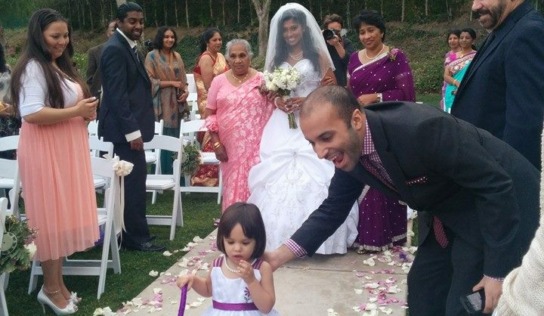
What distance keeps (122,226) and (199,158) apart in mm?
2298

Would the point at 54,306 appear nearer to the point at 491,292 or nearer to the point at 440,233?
the point at 440,233

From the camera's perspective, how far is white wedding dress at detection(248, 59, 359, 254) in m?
5.95

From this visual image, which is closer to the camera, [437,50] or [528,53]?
[528,53]

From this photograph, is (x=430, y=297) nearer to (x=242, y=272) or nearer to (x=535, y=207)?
(x=535, y=207)

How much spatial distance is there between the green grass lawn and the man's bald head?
2.87 metres

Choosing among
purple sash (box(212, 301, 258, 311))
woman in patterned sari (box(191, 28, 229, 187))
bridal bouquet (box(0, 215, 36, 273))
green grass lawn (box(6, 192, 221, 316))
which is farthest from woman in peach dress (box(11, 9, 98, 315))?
woman in patterned sari (box(191, 28, 229, 187))

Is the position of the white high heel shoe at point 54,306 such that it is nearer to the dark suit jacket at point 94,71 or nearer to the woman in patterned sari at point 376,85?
the woman in patterned sari at point 376,85

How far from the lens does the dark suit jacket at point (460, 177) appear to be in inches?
105

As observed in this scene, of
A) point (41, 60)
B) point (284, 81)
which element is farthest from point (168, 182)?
point (41, 60)

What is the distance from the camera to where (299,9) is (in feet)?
21.0

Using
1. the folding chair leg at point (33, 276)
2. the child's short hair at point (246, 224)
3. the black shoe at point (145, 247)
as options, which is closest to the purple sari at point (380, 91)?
the black shoe at point (145, 247)

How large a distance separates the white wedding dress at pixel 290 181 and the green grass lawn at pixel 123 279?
3.07 ft

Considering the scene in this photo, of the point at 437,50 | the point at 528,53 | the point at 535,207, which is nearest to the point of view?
the point at 535,207

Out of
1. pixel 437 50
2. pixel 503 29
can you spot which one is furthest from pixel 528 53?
pixel 437 50
